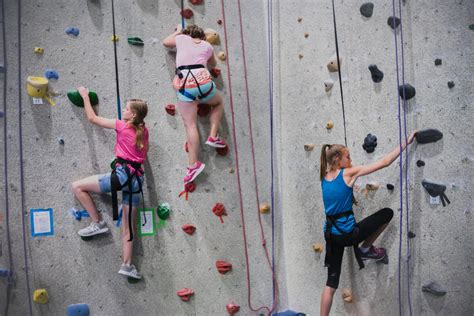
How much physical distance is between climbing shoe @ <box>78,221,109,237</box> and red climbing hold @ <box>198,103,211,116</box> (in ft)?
2.85

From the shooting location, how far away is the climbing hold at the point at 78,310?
243cm

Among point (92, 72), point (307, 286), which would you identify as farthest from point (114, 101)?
point (307, 286)

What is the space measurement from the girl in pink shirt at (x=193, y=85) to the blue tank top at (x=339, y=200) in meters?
0.74

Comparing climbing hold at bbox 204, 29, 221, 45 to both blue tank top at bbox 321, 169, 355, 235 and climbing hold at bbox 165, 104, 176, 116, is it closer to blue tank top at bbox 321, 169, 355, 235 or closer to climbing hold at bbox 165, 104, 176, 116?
climbing hold at bbox 165, 104, 176, 116

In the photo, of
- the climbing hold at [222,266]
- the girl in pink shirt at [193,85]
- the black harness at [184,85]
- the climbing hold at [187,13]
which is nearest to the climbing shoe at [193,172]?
the girl in pink shirt at [193,85]

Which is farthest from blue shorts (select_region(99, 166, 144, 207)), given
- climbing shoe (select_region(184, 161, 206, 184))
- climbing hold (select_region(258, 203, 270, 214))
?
climbing hold (select_region(258, 203, 270, 214))

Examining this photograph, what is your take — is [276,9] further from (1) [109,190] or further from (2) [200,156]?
(1) [109,190]

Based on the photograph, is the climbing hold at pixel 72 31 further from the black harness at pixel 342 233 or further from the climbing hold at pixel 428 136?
the climbing hold at pixel 428 136

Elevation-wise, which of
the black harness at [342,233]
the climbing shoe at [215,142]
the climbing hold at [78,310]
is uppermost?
the climbing shoe at [215,142]

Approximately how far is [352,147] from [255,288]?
1.06 meters

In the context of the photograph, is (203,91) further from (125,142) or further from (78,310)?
(78,310)

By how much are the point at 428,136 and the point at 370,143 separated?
299mm

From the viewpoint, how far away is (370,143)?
8.07 feet

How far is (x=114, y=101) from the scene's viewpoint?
2541 millimetres
